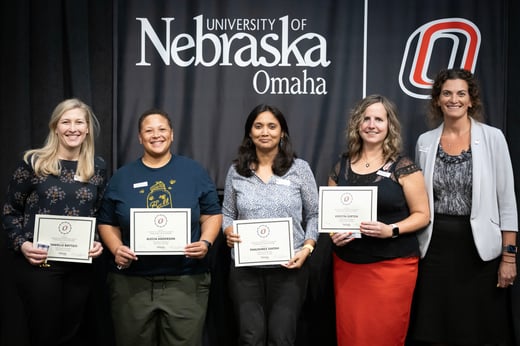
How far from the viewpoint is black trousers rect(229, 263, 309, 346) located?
2.52 m

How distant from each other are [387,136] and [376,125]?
9 cm

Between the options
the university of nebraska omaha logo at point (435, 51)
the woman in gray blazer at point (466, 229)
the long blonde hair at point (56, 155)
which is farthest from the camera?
the university of nebraska omaha logo at point (435, 51)

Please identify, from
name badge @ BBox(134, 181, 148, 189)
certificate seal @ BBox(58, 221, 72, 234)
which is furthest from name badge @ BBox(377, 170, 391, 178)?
certificate seal @ BBox(58, 221, 72, 234)

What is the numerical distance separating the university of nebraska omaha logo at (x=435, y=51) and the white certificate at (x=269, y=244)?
136 cm

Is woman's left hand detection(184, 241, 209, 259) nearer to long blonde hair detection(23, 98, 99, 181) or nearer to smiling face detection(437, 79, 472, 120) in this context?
long blonde hair detection(23, 98, 99, 181)

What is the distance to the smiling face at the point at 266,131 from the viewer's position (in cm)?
260

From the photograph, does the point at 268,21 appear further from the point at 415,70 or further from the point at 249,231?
the point at 249,231

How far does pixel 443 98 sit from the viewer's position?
→ 2.72 meters

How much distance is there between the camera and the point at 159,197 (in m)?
2.48

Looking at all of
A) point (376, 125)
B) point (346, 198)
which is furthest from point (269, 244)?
point (376, 125)

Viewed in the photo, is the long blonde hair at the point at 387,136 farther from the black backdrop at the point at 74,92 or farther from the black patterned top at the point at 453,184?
the black backdrop at the point at 74,92

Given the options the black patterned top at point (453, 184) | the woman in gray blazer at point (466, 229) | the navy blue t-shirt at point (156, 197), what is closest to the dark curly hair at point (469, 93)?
the woman in gray blazer at point (466, 229)

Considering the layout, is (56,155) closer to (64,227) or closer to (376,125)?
(64,227)

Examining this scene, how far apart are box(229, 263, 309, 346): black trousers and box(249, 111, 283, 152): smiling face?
2.05 feet
